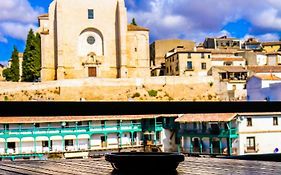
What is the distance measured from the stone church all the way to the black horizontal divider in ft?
115

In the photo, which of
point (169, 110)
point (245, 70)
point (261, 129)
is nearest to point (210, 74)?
point (245, 70)

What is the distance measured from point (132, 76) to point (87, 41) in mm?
4561

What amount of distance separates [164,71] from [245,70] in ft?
31.3

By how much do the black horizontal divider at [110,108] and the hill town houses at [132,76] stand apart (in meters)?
10.6

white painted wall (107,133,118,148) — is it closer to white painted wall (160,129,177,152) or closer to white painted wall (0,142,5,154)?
white painted wall (160,129,177,152)

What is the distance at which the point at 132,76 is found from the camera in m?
40.0

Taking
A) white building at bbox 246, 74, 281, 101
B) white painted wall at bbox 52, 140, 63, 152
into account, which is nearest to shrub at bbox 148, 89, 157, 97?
white building at bbox 246, 74, 281, 101

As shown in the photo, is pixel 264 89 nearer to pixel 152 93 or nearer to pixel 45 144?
pixel 152 93

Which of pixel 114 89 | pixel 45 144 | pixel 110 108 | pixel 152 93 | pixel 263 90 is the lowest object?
pixel 45 144

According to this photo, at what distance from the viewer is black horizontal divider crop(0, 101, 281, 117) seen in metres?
3.26

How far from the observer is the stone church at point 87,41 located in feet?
→ 127

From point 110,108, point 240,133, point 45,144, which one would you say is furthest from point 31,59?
point 110,108

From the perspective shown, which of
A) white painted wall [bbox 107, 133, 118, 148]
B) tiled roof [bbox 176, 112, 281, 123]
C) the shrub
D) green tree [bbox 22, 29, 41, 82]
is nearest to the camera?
tiled roof [bbox 176, 112, 281, 123]

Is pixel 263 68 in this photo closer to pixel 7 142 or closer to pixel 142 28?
pixel 142 28
